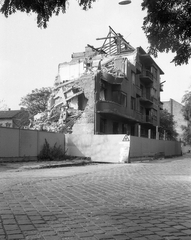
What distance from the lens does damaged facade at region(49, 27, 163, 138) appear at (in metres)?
28.1

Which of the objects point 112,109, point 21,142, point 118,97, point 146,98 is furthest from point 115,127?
point 21,142

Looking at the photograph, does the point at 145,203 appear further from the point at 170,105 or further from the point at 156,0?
the point at 170,105

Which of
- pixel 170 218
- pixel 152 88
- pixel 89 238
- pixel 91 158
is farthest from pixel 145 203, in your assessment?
pixel 152 88

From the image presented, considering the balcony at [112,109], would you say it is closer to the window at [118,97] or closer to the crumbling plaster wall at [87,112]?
the crumbling plaster wall at [87,112]

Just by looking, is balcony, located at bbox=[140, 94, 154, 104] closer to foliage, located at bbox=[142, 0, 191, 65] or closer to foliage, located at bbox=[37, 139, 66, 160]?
foliage, located at bbox=[37, 139, 66, 160]

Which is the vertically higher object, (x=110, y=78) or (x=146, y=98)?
(x=110, y=78)

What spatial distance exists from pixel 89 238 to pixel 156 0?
322 centimetres

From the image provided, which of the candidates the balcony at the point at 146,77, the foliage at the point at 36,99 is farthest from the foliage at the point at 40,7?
the foliage at the point at 36,99

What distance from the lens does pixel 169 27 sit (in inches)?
178

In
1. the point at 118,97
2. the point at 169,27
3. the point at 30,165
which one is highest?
the point at 118,97

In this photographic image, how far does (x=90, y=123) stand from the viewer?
27.9m

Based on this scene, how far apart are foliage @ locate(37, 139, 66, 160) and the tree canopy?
633 inches

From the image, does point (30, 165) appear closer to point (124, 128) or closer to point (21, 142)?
point (21, 142)

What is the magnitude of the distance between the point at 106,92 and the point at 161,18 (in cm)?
2578
